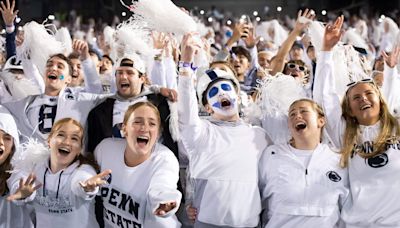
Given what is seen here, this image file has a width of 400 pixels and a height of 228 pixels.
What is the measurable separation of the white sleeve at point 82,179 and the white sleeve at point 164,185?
317mm

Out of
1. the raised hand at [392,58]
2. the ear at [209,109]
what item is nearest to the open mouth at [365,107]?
the raised hand at [392,58]

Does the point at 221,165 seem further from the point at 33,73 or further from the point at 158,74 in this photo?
the point at 33,73

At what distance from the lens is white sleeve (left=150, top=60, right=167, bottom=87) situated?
4996mm

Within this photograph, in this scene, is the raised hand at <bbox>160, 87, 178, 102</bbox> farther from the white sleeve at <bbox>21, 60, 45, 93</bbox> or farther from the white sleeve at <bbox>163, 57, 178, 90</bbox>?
the white sleeve at <bbox>21, 60, 45, 93</bbox>

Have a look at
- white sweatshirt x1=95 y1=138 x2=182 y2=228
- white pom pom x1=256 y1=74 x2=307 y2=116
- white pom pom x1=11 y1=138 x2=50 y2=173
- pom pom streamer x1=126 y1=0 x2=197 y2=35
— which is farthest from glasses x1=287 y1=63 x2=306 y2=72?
white pom pom x1=11 y1=138 x2=50 y2=173

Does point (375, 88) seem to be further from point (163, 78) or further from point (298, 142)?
point (163, 78)

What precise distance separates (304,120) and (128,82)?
131 cm

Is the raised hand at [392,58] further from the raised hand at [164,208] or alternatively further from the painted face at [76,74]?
the painted face at [76,74]

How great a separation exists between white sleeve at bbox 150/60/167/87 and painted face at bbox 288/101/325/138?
48.0 inches

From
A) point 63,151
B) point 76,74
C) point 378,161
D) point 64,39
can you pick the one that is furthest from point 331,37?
point 64,39

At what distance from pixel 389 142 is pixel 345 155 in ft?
0.88

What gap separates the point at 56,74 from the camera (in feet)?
16.3

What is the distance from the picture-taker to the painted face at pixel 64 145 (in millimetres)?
3941

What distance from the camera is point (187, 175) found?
4.34 metres
